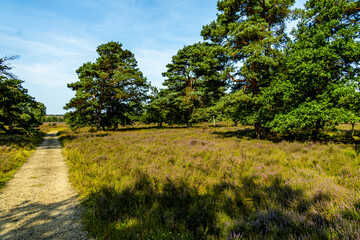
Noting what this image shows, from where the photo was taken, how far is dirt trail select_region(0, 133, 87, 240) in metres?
3.38

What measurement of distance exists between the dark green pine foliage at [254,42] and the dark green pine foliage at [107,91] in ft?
58.6

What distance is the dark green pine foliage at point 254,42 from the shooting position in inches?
513

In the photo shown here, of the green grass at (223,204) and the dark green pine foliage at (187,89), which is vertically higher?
the dark green pine foliage at (187,89)

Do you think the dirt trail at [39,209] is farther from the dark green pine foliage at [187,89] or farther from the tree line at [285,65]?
the dark green pine foliage at [187,89]

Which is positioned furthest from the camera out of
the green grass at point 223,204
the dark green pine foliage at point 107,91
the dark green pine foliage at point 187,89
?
the dark green pine foliage at point 187,89

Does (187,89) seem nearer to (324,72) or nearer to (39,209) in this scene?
(324,72)

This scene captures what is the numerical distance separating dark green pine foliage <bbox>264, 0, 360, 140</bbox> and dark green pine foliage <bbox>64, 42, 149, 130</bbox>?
23.3 metres

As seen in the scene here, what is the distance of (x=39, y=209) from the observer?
4352mm

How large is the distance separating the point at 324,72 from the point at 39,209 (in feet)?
50.0

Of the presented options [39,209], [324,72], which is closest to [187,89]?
[324,72]

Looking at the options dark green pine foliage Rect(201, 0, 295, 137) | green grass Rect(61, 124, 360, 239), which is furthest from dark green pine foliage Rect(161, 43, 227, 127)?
green grass Rect(61, 124, 360, 239)

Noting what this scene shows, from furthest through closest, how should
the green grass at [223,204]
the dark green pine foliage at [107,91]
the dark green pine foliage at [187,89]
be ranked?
the dark green pine foliage at [187,89] < the dark green pine foliage at [107,91] < the green grass at [223,204]

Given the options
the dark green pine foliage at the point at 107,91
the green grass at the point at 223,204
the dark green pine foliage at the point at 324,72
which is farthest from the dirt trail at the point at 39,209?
the dark green pine foliage at the point at 107,91

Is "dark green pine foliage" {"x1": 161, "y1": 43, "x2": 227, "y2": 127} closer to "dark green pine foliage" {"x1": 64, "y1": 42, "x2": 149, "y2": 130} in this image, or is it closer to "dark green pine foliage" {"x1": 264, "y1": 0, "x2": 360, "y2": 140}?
"dark green pine foliage" {"x1": 64, "y1": 42, "x2": 149, "y2": 130}
